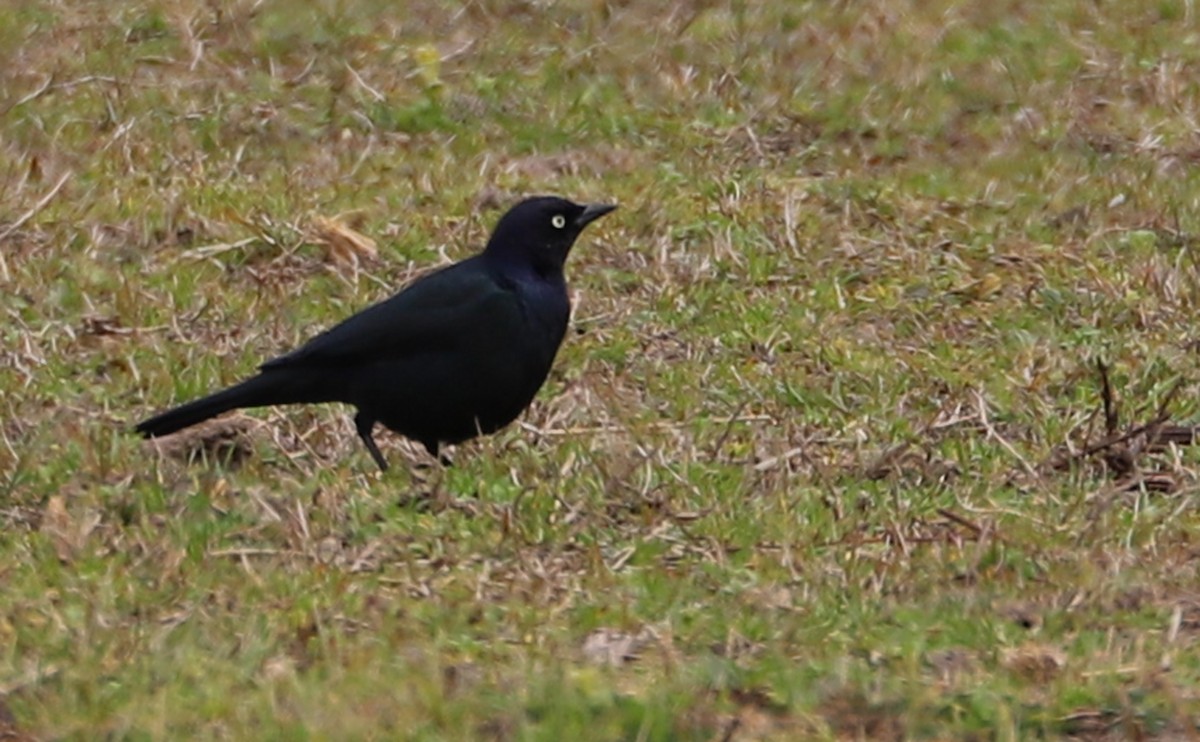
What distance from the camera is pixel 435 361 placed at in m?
7.40

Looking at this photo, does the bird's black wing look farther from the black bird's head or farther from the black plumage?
the black bird's head

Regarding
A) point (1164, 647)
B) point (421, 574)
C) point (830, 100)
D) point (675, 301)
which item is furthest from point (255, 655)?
point (830, 100)

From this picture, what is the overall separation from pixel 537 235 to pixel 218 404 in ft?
3.49

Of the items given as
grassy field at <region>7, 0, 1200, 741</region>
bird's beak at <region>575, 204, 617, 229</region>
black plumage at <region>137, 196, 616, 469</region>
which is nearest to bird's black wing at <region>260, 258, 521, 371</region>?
black plumage at <region>137, 196, 616, 469</region>

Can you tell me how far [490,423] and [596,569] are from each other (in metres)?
1.29

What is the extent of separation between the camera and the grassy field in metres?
5.30

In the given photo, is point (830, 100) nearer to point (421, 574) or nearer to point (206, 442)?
point (206, 442)

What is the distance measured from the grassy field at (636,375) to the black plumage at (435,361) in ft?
0.51

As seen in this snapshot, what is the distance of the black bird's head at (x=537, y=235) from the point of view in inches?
302

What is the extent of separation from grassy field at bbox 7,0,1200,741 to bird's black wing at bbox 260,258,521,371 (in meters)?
0.30

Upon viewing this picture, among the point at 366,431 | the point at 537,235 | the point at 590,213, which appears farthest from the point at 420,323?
the point at 590,213

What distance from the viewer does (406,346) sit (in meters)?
7.46

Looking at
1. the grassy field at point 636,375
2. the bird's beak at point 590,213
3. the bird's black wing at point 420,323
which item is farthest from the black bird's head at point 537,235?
the grassy field at point 636,375

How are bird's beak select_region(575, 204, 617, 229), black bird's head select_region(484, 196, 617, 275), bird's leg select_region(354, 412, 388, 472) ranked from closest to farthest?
bird's leg select_region(354, 412, 388, 472) < black bird's head select_region(484, 196, 617, 275) < bird's beak select_region(575, 204, 617, 229)
